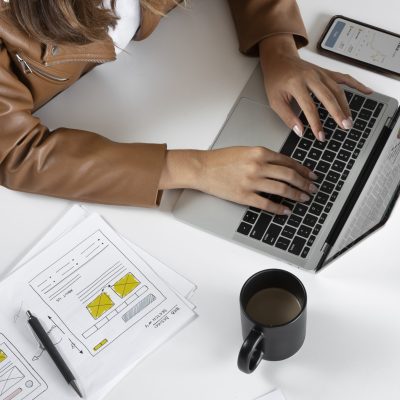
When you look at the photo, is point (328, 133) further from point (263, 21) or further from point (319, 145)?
point (263, 21)

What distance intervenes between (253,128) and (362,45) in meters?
0.25

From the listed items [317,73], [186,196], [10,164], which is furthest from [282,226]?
[10,164]

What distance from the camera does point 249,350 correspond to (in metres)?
0.81

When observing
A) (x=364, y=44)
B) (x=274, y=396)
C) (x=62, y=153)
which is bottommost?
(x=274, y=396)

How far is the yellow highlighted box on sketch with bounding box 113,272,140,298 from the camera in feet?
3.16

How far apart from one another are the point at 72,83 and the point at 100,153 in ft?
0.56

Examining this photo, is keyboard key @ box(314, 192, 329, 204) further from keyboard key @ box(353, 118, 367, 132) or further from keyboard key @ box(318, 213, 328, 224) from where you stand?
keyboard key @ box(353, 118, 367, 132)

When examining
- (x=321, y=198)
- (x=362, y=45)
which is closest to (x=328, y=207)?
(x=321, y=198)

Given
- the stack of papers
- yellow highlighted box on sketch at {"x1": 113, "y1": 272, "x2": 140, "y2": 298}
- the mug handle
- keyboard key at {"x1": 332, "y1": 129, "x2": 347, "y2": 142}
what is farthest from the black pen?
keyboard key at {"x1": 332, "y1": 129, "x2": 347, "y2": 142}

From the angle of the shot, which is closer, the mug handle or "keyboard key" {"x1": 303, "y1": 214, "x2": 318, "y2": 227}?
the mug handle

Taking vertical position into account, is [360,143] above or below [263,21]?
below

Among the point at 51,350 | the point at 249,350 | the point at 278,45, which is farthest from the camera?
the point at 278,45

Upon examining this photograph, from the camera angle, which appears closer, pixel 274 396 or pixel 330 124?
pixel 274 396

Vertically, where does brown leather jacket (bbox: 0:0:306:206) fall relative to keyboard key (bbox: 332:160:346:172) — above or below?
above
